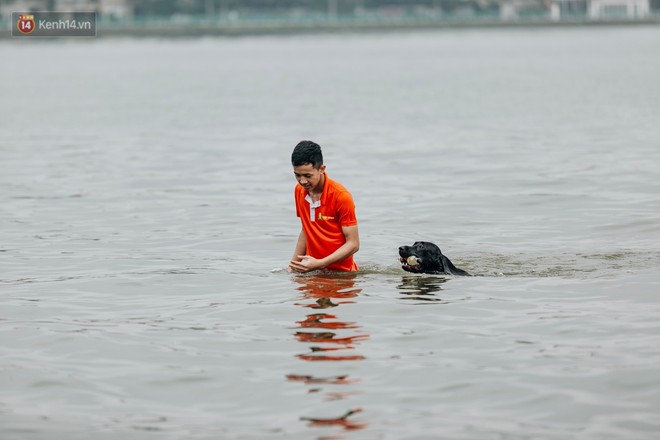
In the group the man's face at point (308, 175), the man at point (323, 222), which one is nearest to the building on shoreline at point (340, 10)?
the man at point (323, 222)

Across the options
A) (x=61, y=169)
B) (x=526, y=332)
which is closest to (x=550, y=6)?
(x=61, y=169)

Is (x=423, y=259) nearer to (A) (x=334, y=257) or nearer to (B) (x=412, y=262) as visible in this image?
(B) (x=412, y=262)

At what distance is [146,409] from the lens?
25.6 ft

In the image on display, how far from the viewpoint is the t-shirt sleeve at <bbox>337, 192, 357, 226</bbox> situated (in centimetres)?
1051

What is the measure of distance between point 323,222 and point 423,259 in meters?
1.28

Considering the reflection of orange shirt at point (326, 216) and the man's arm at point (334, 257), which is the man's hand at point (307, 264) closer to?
the man's arm at point (334, 257)

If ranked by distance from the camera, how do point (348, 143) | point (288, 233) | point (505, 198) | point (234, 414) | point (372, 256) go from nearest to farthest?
1. point (234, 414)
2. point (372, 256)
3. point (288, 233)
4. point (505, 198)
5. point (348, 143)

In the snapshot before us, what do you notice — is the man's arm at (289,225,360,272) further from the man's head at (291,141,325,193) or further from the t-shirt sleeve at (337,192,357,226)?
the man's head at (291,141,325,193)

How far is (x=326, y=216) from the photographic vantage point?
10.7 m

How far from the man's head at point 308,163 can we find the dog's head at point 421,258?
4.58 feet

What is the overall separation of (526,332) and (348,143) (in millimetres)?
19642

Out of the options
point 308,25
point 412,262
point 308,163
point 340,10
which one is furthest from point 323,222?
point 340,10

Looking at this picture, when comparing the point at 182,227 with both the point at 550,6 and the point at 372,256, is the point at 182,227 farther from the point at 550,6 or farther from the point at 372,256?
the point at 550,6

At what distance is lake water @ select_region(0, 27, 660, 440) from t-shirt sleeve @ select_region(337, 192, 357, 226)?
76 cm
